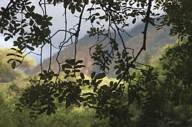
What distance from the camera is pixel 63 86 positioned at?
3.56 m

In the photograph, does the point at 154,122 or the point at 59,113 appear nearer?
the point at 154,122

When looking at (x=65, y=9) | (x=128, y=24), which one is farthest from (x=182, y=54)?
(x=65, y=9)

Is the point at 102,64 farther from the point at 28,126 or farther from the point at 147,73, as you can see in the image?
the point at 28,126

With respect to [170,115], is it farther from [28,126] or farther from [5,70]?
[5,70]

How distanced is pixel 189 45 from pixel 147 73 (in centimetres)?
52

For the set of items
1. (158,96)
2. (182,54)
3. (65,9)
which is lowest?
(158,96)

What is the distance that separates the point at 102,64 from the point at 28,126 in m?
12.1

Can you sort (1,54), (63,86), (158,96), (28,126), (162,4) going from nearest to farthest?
(63,86) < (158,96) < (162,4) < (28,126) < (1,54)

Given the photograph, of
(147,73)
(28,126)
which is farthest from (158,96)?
(28,126)

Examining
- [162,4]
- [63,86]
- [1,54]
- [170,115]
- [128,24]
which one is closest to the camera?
[63,86]

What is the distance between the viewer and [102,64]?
13.3ft

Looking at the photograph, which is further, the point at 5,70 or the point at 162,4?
the point at 5,70

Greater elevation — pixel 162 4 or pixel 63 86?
pixel 162 4

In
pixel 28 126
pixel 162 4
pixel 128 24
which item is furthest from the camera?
pixel 28 126
